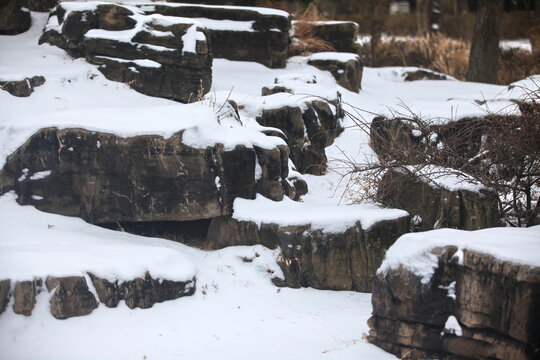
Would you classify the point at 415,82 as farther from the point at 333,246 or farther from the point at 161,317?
the point at 161,317

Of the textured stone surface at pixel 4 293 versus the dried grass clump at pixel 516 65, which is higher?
the dried grass clump at pixel 516 65

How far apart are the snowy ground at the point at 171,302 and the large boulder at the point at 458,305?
32cm

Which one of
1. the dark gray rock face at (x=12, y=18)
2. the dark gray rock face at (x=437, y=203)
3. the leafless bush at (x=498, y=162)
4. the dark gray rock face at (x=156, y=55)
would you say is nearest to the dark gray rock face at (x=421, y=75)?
the dark gray rock face at (x=156, y=55)

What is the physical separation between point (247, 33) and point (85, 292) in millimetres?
7846

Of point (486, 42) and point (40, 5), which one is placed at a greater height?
point (40, 5)

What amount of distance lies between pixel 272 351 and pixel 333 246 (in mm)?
1473

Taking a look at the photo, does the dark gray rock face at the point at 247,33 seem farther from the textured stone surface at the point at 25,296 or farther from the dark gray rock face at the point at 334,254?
the textured stone surface at the point at 25,296

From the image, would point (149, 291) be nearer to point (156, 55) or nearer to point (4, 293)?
point (4, 293)

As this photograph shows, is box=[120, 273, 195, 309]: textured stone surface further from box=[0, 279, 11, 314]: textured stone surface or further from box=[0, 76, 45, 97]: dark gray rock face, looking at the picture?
box=[0, 76, 45, 97]: dark gray rock face

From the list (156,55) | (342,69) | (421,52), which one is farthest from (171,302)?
(421,52)

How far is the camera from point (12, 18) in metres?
10.6

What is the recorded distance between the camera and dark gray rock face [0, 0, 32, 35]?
34.8 feet

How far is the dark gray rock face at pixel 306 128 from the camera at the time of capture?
8.62 metres

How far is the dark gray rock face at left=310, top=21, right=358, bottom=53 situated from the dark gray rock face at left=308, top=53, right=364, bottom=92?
118 cm
